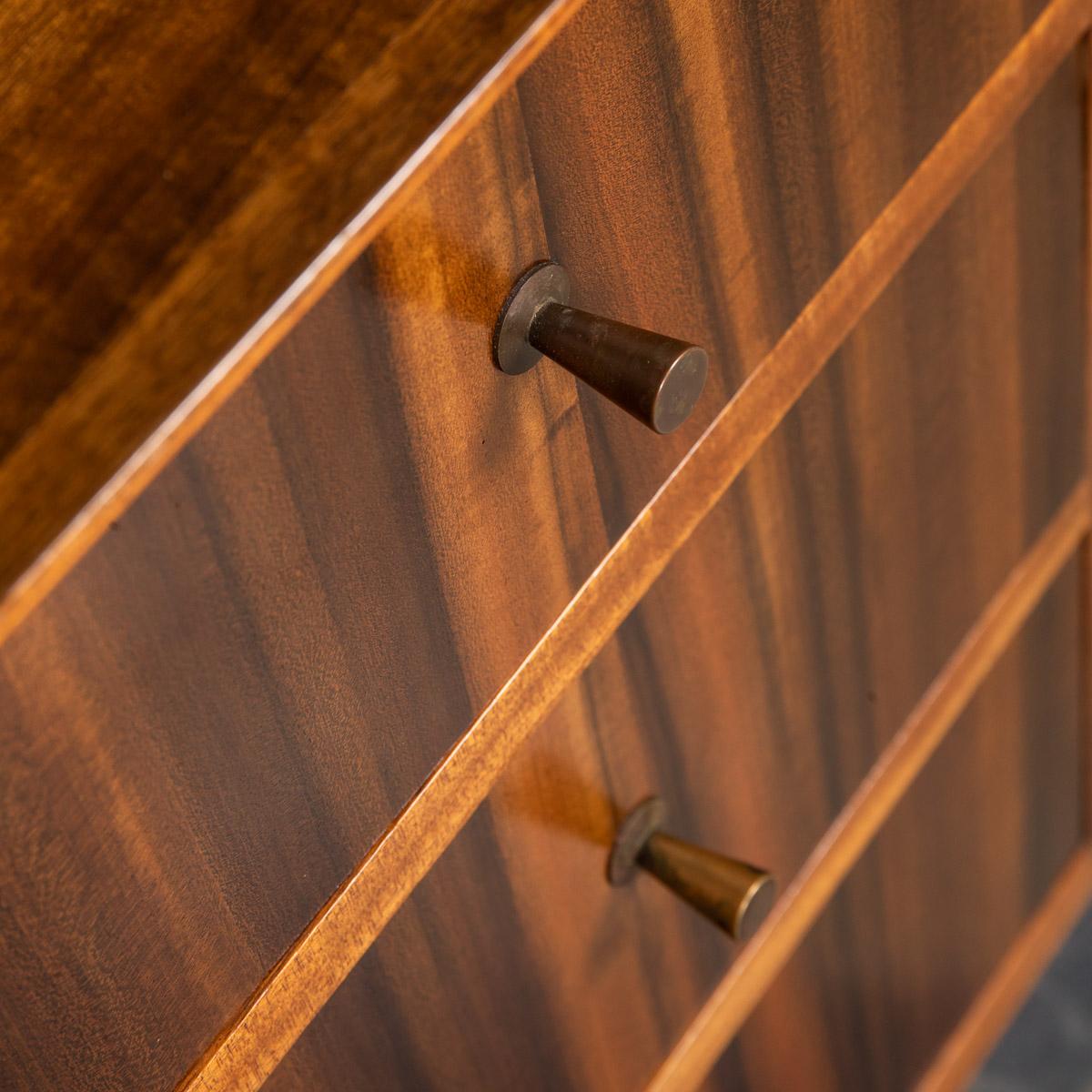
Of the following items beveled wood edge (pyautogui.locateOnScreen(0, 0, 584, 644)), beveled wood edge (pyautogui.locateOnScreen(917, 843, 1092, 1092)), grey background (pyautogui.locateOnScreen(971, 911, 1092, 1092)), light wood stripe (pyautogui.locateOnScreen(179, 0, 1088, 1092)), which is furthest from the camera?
grey background (pyautogui.locateOnScreen(971, 911, 1092, 1092))

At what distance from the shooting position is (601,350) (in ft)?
0.85

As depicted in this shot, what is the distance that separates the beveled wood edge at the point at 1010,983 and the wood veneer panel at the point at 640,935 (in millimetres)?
24

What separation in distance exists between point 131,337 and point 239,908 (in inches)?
5.0

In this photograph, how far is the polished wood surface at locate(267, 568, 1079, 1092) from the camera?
1.09 ft

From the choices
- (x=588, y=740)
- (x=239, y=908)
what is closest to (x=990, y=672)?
(x=588, y=740)

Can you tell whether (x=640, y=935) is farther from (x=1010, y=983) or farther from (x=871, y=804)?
(x=1010, y=983)

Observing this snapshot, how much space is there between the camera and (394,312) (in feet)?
0.80

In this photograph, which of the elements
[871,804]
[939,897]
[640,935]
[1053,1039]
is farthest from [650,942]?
[1053,1039]

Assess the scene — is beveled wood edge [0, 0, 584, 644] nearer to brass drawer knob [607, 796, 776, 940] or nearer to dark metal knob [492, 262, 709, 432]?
dark metal knob [492, 262, 709, 432]

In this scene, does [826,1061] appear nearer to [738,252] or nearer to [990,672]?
[990,672]

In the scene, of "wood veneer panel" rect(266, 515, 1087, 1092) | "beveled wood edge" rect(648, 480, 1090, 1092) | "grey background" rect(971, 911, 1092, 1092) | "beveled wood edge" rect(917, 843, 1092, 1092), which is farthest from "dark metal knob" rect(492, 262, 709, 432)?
"grey background" rect(971, 911, 1092, 1092)

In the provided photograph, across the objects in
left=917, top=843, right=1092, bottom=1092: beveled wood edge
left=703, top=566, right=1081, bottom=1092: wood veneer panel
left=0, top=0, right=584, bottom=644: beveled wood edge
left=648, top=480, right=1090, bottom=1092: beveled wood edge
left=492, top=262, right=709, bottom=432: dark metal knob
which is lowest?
left=917, top=843, right=1092, bottom=1092: beveled wood edge

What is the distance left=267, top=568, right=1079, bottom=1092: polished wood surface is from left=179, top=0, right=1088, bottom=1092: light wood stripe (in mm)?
14

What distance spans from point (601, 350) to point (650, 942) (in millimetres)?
224
